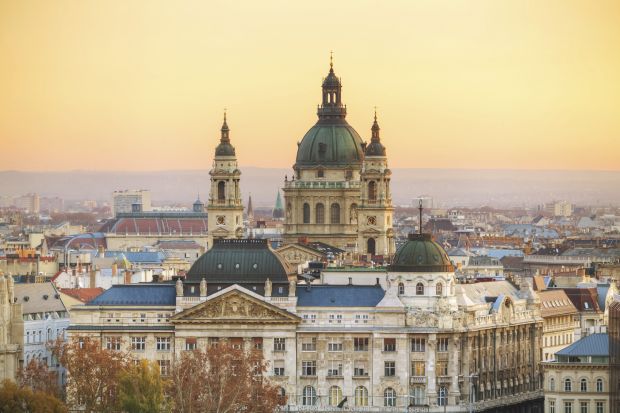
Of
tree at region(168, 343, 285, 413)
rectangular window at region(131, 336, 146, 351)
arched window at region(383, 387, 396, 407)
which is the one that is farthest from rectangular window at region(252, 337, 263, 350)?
arched window at region(383, 387, 396, 407)

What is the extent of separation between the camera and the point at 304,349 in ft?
646

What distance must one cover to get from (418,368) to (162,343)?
20397 mm

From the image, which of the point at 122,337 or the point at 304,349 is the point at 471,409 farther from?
the point at 122,337

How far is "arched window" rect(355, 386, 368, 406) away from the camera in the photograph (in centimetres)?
19512

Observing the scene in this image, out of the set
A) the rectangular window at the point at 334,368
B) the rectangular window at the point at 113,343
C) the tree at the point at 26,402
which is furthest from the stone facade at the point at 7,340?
the tree at the point at 26,402

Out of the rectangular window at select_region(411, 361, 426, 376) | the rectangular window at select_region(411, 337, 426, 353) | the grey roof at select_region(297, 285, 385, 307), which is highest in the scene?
the grey roof at select_region(297, 285, 385, 307)

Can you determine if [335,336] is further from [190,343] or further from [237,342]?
[190,343]

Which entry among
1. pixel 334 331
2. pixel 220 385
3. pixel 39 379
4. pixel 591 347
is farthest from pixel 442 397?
pixel 39 379

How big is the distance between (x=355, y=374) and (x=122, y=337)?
1871 cm

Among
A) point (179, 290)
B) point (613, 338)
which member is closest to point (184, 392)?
point (179, 290)

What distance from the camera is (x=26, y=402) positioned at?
168 m

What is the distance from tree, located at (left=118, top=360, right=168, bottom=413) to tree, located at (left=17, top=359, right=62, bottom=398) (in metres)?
7.64

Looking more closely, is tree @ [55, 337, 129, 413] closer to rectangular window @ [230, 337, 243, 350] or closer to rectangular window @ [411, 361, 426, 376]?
rectangular window @ [230, 337, 243, 350]

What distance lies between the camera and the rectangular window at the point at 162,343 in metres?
198
